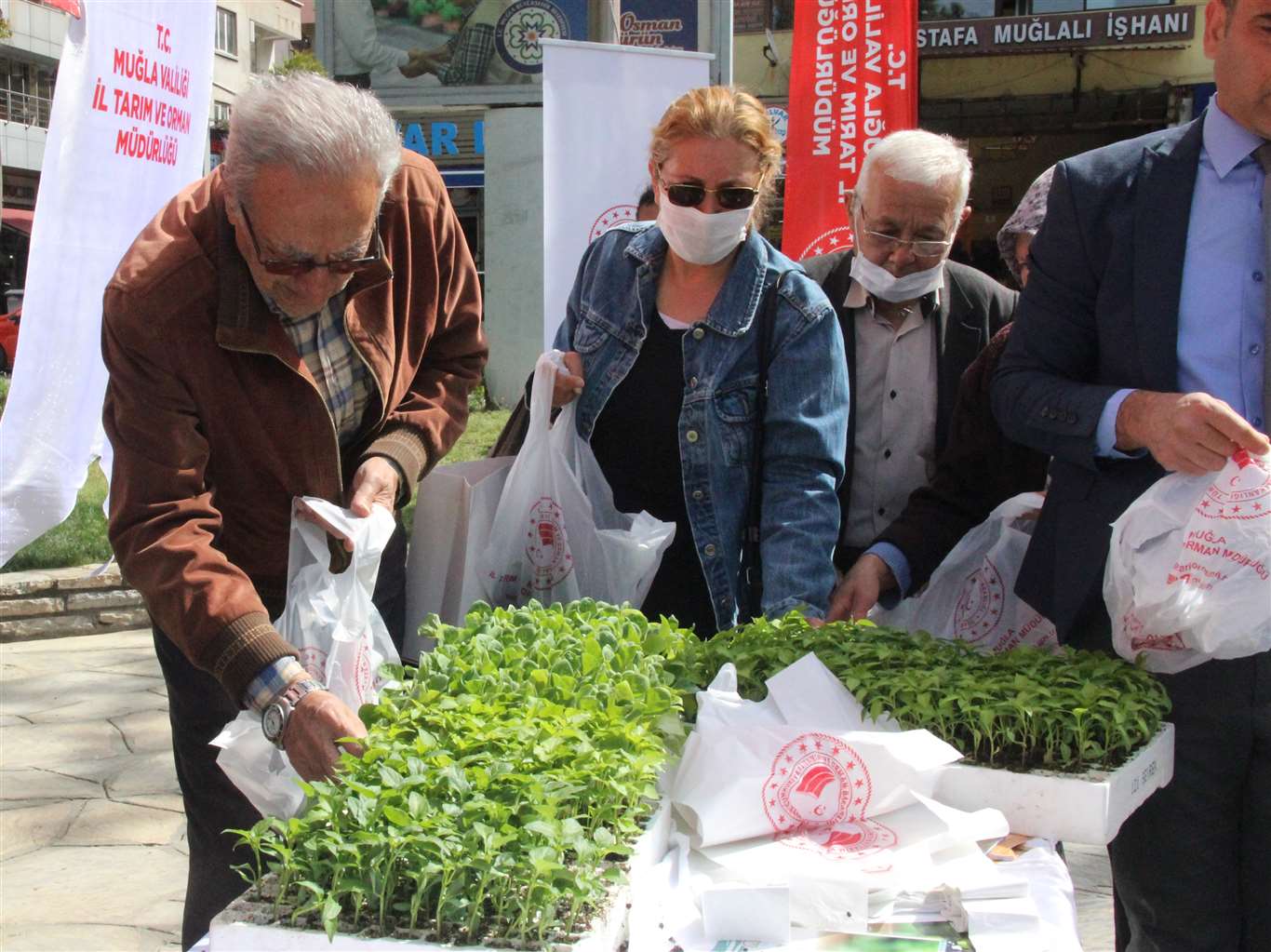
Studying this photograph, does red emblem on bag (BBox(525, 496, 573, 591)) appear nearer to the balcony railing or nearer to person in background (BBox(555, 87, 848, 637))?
person in background (BBox(555, 87, 848, 637))

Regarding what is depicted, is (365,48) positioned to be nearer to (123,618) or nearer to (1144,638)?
(123,618)

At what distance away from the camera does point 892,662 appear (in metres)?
1.84

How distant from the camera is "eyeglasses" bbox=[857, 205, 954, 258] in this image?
256 centimetres

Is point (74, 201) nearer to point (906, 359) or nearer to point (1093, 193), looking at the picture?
point (906, 359)

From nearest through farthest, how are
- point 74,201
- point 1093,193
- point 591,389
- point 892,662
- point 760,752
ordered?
1. point 760,752
2. point 892,662
3. point 1093,193
4. point 591,389
5. point 74,201

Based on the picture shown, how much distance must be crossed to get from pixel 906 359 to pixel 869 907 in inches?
56.6

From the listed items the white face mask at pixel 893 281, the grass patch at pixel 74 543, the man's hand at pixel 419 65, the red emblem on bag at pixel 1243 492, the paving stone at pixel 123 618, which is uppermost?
the man's hand at pixel 419 65

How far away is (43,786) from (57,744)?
415mm

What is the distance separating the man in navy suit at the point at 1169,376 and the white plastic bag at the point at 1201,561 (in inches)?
3.5

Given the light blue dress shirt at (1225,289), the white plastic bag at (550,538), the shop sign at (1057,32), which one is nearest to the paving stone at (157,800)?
the white plastic bag at (550,538)

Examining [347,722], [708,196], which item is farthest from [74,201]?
[347,722]

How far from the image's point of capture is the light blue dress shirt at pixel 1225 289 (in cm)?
194

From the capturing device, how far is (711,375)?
2.39 meters

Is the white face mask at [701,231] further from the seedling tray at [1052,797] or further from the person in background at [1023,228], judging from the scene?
the seedling tray at [1052,797]
